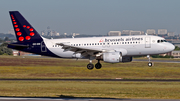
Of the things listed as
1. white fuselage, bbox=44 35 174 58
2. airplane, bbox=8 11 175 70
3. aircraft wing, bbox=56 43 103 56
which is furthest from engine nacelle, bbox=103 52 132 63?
white fuselage, bbox=44 35 174 58

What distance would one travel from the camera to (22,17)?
2162 inches

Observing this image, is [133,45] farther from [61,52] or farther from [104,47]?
[61,52]

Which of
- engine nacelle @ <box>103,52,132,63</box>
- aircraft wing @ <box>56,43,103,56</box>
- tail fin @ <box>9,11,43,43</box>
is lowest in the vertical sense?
engine nacelle @ <box>103,52,132,63</box>

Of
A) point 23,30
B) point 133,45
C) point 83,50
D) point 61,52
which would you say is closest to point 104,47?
point 83,50

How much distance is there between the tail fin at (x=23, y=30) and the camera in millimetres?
53406

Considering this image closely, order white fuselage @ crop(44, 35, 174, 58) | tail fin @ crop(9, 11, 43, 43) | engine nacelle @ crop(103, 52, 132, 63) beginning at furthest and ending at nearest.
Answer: tail fin @ crop(9, 11, 43, 43), white fuselage @ crop(44, 35, 174, 58), engine nacelle @ crop(103, 52, 132, 63)

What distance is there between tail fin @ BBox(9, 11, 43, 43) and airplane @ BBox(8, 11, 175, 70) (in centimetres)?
41

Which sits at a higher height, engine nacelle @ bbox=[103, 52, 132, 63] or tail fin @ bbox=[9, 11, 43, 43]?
tail fin @ bbox=[9, 11, 43, 43]

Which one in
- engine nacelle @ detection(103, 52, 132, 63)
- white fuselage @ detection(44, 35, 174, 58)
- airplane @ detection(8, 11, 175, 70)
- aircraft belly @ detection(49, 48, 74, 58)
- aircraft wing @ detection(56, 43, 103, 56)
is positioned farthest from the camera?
aircraft belly @ detection(49, 48, 74, 58)

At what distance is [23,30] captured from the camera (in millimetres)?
54062

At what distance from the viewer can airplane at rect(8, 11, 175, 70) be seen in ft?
157

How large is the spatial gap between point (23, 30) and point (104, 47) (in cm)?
1495

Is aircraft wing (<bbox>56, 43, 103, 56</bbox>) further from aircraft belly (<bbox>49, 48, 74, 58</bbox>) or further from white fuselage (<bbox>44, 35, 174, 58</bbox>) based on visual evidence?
aircraft belly (<bbox>49, 48, 74, 58</bbox>)

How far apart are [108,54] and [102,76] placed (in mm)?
28166
